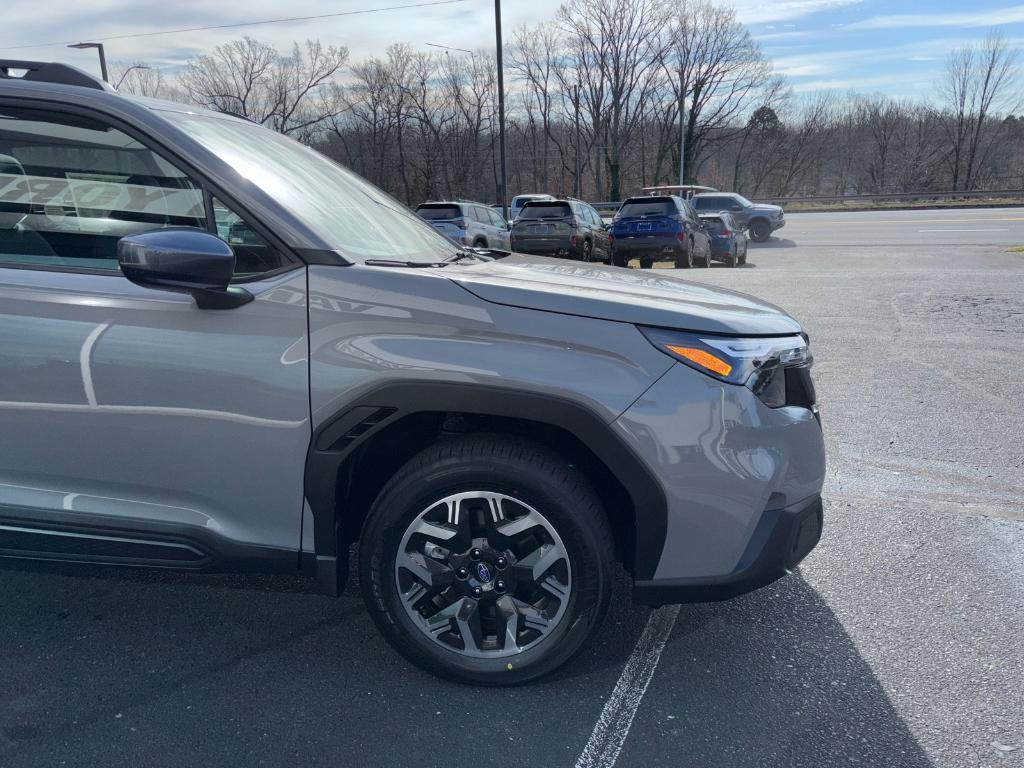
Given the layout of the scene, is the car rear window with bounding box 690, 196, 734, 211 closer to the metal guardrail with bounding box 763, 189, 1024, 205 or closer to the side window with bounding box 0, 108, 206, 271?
the metal guardrail with bounding box 763, 189, 1024, 205

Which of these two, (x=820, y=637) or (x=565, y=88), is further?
(x=565, y=88)

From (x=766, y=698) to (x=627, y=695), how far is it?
45 centimetres

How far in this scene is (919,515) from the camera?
4.04 meters

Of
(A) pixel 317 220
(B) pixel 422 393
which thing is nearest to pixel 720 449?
(B) pixel 422 393

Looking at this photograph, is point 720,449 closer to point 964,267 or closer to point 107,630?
point 107,630

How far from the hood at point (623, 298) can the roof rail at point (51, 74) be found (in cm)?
140

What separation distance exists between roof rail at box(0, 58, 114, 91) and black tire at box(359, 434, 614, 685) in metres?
1.75

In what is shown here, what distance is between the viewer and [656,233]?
17.7 meters

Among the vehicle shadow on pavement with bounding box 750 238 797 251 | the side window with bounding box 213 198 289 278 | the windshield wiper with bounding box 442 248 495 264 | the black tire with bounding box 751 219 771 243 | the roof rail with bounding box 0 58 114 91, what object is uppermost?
the roof rail with bounding box 0 58 114 91

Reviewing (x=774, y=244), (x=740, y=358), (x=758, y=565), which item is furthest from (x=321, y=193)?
(x=774, y=244)

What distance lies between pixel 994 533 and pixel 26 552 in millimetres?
4104

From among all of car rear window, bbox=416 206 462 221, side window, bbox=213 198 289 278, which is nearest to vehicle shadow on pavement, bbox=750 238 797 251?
car rear window, bbox=416 206 462 221

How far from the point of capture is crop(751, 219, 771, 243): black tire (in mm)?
27359

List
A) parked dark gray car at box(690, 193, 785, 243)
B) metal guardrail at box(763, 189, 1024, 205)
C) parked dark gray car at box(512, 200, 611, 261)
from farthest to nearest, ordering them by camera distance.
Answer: metal guardrail at box(763, 189, 1024, 205), parked dark gray car at box(690, 193, 785, 243), parked dark gray car at box(512, 200, 611, 261)
